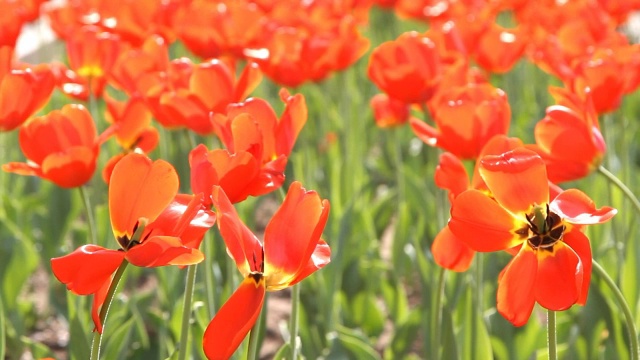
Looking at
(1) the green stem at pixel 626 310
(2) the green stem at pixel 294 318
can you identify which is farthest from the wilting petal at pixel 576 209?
(2) the green stem at pixel 294 318

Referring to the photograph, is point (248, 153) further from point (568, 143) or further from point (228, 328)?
point (568, 143)

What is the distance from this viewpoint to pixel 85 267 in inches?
44.1

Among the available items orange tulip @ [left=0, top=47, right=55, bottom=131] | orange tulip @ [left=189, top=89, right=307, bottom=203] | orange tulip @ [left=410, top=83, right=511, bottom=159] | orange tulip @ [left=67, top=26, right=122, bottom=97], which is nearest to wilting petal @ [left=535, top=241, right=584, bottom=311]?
orange tulip @ [left=189, top=89, right=307, bottom=203]

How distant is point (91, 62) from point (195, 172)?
143 centimetres

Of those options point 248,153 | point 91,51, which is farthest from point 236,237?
point 91,51

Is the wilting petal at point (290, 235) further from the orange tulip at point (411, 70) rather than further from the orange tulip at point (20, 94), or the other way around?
the orange tulip at point (411, 70)

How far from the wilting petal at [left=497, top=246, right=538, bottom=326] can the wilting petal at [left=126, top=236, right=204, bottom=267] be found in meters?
0.37

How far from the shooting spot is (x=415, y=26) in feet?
18.6

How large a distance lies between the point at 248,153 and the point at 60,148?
511 millimetres

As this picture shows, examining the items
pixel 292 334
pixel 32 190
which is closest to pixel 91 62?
pixel 32 190

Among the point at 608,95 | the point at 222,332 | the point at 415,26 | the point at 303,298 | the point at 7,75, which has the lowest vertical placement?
the point at 415,26

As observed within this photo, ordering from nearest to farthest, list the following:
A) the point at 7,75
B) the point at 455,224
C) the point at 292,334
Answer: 1. the point at 455,224
2. the point at 292,334
3. the point at 7,75

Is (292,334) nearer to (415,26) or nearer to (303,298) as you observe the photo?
(303,298)

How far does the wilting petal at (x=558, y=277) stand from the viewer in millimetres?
1191
